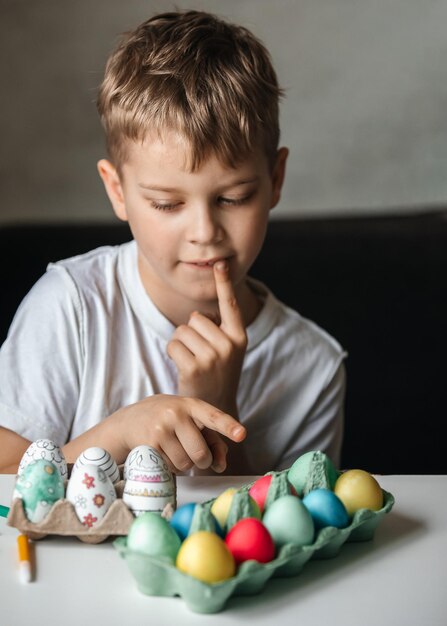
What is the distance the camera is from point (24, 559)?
612 mm

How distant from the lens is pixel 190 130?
38.4 inches

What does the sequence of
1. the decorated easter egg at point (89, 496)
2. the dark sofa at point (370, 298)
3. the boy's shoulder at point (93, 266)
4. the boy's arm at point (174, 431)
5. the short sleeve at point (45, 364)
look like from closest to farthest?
the decorated easter egg at point (89, 496), the boy's arm at point (174, 431), the short sleeve at point (45, 364), the boy's shoulder at point (93, 266), the dark sofa at point (370, 298)

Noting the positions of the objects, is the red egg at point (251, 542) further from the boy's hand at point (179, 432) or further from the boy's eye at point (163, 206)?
the boy's eye at point (163, 206)

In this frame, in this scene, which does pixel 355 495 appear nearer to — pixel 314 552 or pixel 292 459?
A: pixel 314 552

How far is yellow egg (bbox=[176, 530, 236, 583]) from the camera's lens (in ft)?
1.79

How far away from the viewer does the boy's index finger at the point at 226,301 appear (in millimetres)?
1005

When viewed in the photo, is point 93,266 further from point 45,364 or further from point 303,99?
point 303,99

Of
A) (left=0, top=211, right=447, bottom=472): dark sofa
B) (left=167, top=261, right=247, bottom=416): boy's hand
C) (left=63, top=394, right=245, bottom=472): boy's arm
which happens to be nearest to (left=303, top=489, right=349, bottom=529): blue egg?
(left=63, top=394, right=245, bottom=472): boy's arm

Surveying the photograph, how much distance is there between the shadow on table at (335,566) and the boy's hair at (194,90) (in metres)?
0.44

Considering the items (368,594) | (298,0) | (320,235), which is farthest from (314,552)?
(298,0)

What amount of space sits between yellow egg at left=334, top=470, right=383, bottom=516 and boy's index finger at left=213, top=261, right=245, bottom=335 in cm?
34

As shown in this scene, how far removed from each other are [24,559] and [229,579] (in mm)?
148

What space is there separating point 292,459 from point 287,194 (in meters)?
0.65

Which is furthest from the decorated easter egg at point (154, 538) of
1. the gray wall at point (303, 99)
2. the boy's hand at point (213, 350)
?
the gray wall at point (303, 99)
